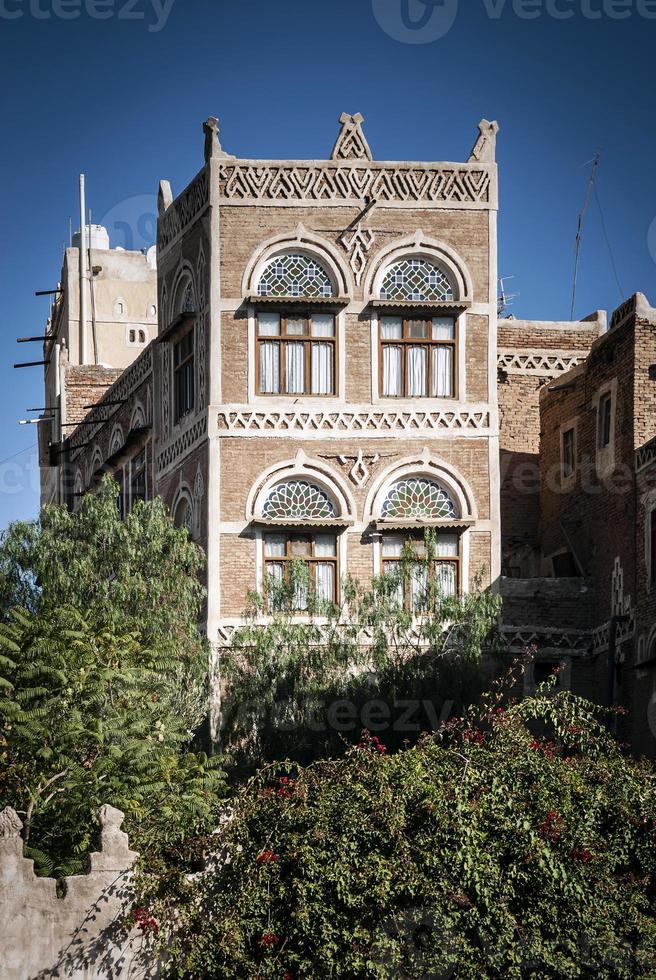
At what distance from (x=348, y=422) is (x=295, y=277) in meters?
2.73

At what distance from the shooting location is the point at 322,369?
38.1 m

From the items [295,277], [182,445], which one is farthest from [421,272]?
[182,445]

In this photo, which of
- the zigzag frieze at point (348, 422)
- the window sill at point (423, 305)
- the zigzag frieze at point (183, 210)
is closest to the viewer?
the zigzag frieze at point (348, 422)

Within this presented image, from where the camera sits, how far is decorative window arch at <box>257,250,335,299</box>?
125ft

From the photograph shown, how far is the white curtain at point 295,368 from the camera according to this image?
Result: 38000mm

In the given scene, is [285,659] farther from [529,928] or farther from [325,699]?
[529,928]

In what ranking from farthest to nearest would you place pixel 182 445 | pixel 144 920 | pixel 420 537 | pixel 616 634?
pixel 182 445 → pixel 420 537 → pixel 616 634 → pixel 144 920

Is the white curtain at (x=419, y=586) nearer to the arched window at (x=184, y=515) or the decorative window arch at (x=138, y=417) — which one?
the arched window at (x=184, y=515)

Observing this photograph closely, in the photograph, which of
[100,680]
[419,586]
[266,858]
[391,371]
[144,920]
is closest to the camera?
[144,920]

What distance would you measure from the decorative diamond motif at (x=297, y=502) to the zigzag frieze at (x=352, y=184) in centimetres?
507

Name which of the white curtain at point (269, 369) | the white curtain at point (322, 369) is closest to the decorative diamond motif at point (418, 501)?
the white curtain at point (322, 369)

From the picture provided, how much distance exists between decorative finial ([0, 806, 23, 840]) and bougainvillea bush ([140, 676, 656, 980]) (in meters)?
1.73

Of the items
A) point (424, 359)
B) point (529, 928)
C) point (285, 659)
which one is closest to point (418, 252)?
point (424, 359)

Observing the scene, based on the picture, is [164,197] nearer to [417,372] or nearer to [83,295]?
[417,372]
